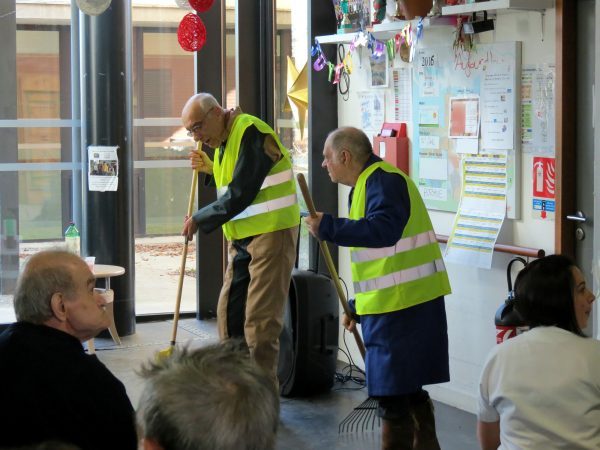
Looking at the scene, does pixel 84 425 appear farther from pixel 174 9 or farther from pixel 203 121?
pixel 174 9

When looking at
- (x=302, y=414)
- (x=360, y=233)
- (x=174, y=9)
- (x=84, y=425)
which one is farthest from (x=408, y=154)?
(x=84, y=425)

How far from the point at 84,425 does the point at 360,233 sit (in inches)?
58.4

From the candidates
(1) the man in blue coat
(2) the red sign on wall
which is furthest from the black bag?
(1) the man in blue coat

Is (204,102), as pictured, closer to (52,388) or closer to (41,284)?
(41,284)

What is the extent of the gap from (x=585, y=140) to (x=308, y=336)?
5.75ft

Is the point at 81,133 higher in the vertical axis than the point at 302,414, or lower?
higher

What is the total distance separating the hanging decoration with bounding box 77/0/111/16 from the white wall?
5.33ft

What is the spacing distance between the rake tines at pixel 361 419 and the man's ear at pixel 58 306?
2.37 meters

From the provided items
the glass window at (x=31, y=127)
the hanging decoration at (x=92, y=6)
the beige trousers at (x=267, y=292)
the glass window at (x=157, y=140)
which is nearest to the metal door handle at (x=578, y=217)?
the beige trousers at (x=267, y=292)

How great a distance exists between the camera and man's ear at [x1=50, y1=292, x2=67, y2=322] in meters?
2.68

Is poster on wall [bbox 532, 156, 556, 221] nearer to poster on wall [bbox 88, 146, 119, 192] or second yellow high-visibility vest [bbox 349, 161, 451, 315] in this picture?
second yellow high-visibility vest [bbox 349, 161, 451, 315]

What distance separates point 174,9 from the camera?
7516mm

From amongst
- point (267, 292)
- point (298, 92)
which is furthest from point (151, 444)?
point (298, 92)

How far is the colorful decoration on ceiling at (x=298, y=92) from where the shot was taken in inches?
256
